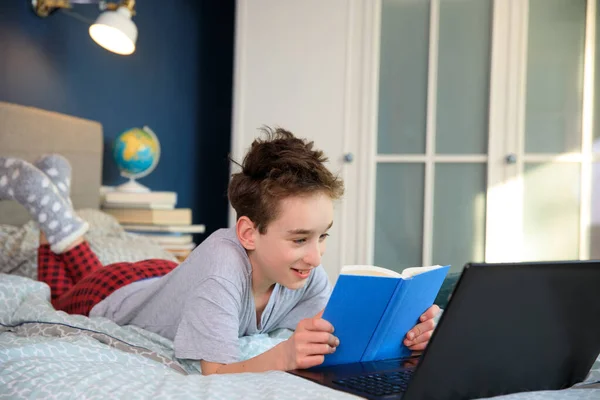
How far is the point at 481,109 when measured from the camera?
9.84 ft

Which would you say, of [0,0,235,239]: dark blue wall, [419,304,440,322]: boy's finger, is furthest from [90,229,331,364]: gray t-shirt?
[0,0,235,239]: dark blue wall

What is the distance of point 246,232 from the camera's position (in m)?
1.28

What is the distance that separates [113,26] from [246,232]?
1455 mm

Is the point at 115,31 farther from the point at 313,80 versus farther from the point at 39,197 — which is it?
the point at 313,80

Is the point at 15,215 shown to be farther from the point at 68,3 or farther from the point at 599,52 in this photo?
the point at 599,52

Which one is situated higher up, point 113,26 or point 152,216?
point 113,26

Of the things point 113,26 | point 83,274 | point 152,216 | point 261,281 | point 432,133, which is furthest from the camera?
point 432,133

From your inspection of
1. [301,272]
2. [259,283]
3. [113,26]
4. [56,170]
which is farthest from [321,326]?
[113,26]

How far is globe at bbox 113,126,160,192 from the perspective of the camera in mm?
2846

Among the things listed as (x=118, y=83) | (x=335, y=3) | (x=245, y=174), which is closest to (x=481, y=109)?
(x=335, y=3)

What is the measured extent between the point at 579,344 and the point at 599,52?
7.54 ft

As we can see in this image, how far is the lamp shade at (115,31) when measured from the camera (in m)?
2.43

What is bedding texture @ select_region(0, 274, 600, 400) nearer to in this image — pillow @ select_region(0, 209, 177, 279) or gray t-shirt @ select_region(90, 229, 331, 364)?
gray t-shirt @ select_region(90, 229, 331, 364)

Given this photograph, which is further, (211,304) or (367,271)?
(211,304)
